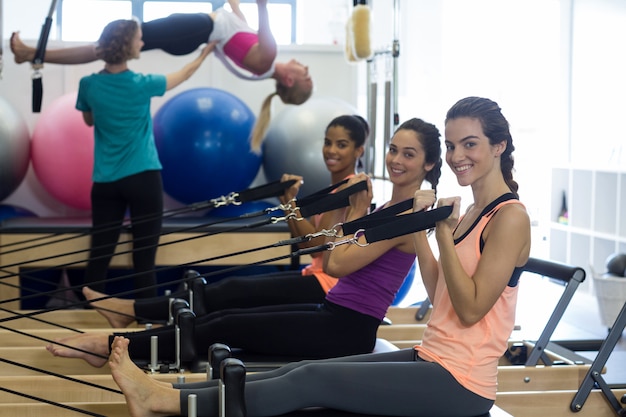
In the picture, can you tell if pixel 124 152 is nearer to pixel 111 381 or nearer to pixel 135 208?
pixel 135 208

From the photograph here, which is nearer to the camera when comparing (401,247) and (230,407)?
(230,407)

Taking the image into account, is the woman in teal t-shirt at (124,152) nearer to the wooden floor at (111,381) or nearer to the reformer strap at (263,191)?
the wooden floor at (111,381)

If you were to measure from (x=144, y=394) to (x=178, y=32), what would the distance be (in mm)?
2898

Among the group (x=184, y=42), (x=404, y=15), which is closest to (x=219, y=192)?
(x=184, y=42)

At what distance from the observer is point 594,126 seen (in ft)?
22.5

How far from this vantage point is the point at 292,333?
2.82 meters

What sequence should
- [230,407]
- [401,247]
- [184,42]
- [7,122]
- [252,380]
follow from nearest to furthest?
1. [230,407]
2. [252,380]
3. [401,247]
4. [184,42]
5. [7,122]

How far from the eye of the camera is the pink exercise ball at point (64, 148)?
515 centimetres

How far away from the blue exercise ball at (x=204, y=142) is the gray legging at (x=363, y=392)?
10.4ft

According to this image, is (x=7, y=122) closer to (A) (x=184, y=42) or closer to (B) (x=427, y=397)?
(A) (x=184, y=42)

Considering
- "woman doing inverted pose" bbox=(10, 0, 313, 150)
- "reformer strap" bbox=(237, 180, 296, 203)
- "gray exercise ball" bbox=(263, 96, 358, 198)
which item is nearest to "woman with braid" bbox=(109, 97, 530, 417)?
"reformer strap" bbox=(237, 180, 296, 203)

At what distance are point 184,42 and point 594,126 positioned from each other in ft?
11.6

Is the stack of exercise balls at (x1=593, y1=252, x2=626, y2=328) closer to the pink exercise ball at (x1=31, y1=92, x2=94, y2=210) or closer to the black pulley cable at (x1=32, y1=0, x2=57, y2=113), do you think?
the pink exercise ball at (x1=31, y1=92, x2=94, y2=210)

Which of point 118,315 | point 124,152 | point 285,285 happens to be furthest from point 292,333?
point 124,152
